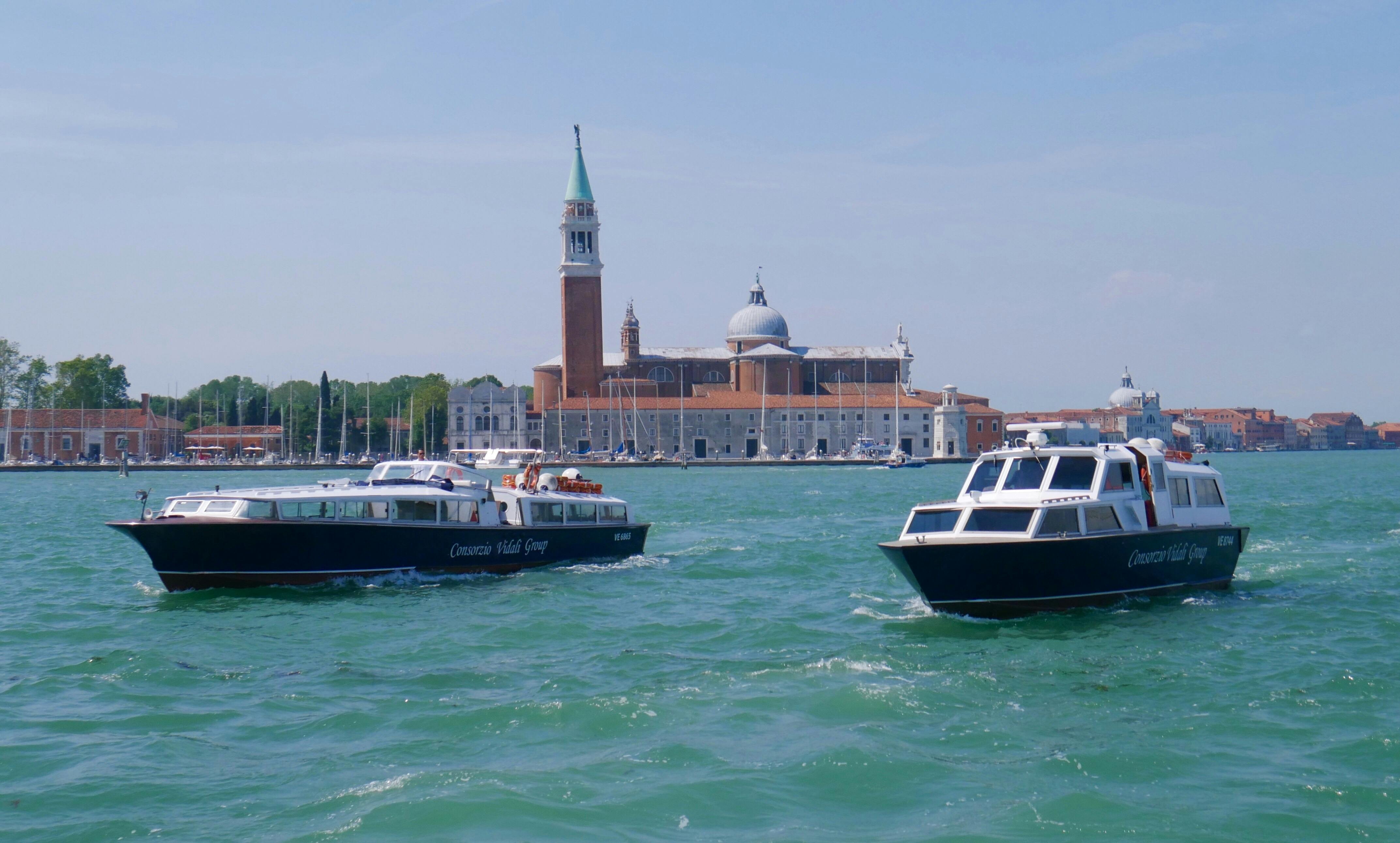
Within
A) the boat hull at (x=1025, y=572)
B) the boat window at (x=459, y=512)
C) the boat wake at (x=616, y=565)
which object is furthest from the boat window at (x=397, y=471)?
the boat hull at (x=1025, y=572)

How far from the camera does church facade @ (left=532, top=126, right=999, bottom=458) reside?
99750 millimetres

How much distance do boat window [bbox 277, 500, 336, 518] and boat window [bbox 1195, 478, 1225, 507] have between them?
12809 mm

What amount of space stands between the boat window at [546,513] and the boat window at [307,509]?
13.0ft

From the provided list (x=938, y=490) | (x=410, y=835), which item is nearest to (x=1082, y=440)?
(x=410, y=835)

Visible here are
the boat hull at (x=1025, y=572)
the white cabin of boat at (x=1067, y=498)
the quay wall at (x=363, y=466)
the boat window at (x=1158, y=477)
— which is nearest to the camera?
the boat hull at (x=1025, y=572)

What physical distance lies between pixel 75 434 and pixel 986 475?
327ft

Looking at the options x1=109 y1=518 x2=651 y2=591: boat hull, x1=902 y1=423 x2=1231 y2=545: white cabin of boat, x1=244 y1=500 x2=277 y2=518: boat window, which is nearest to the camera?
x1=902 y1=423 x2=1231 y2=545: white cabin of boat

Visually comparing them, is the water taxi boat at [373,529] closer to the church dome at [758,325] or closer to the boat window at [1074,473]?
the boat window at [1074,473]

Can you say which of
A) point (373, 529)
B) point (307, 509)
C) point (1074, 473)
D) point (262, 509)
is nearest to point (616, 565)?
point (373, 529)

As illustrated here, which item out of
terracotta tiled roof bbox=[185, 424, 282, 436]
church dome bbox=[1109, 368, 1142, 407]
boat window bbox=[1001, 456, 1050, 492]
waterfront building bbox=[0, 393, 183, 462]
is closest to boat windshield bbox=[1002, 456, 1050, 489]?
boat window bbox=[1001, 456, 1050, 492]

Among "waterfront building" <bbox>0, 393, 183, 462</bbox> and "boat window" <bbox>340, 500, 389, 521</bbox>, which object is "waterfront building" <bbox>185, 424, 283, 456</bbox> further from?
"boat window" <bbox>340, 500, 389, 521</bbox>

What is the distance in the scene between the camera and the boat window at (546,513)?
2212cm

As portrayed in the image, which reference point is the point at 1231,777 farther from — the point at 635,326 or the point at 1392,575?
the point at 635,326

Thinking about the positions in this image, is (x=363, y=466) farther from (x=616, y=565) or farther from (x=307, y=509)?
(x=307, y=509)
